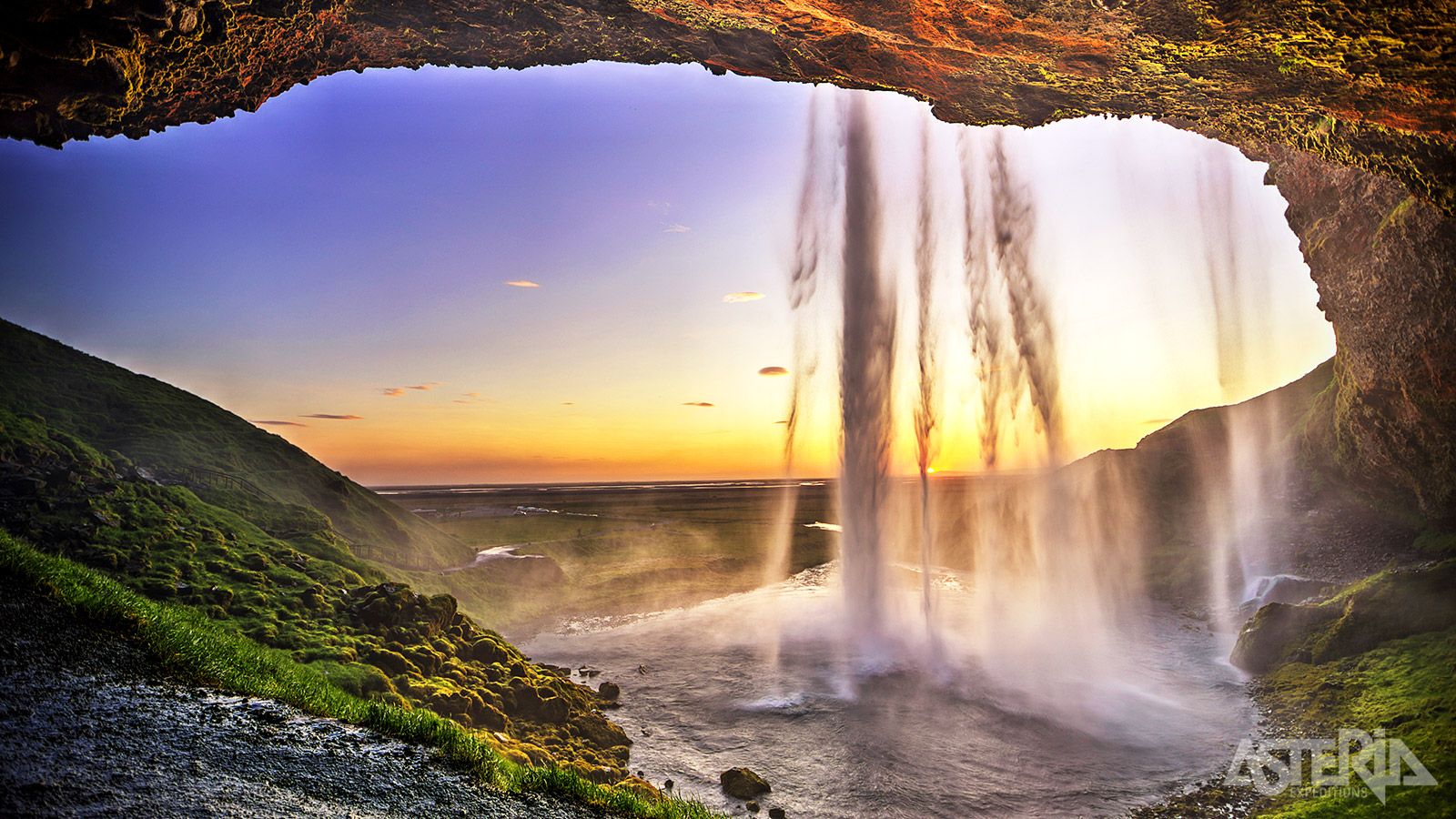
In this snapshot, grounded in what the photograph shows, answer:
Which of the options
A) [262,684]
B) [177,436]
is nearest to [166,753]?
[262,684]

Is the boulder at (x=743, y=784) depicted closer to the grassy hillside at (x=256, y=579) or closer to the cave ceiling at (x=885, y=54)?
the grassy hillside at (x=256, y=579)

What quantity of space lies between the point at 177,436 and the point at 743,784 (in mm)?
28356

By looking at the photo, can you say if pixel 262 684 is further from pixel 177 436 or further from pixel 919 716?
pixel 177 436

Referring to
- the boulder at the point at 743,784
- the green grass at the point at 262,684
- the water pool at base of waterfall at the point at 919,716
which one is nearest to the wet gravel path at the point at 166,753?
the green grass at the point at 262,684

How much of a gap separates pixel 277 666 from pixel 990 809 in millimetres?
14810

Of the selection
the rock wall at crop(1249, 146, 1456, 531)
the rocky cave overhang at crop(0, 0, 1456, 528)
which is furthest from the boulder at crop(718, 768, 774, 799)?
the rock wall at crop(1249, 146, 1456, 531)

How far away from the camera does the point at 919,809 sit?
12.5m

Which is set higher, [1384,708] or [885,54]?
[885,54]

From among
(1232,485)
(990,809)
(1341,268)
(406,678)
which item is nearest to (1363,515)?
(1232,485)

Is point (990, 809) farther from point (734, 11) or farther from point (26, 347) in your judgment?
point (26, 347)

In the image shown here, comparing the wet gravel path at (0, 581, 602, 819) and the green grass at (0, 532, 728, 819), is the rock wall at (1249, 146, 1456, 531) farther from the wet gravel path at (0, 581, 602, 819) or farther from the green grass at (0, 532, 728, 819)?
the wet gravel path at (0, 581, 602, 819)

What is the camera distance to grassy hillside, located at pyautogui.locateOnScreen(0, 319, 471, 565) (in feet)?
72.9

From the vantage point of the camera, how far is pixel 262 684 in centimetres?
853

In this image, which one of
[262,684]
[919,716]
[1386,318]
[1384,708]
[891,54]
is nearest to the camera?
[262,684]
